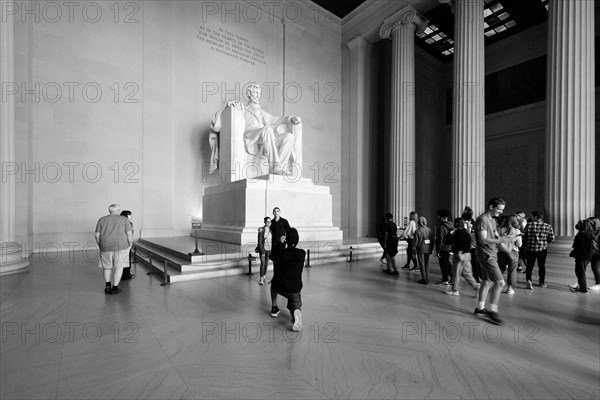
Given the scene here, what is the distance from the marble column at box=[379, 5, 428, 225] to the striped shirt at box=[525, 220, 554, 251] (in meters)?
7.64

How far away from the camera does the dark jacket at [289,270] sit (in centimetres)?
319

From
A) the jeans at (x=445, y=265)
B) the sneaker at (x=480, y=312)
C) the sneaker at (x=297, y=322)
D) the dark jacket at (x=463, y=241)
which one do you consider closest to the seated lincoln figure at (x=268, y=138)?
the jeans at (x=445, y=265)

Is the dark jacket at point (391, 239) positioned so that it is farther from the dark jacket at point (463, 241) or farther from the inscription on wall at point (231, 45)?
the inscription on wall at point (231, 45)

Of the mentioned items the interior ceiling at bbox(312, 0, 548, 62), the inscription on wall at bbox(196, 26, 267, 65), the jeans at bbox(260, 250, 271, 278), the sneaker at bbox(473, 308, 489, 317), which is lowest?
the sneaker at bbox(473, 308, 489, 317)

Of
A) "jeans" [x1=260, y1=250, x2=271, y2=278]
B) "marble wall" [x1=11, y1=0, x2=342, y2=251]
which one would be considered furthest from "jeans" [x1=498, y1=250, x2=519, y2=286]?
Answer: "marble wall" [x1=11, y1=0, x2=342, y2=251]

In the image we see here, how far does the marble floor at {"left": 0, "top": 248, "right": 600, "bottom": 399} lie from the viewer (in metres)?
2.10

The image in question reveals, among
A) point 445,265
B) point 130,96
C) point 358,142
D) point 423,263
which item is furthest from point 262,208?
point 358,142

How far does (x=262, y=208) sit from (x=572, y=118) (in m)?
8.87

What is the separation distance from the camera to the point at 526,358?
2.54 m

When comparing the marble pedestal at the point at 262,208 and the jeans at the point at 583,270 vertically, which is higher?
the marble pedestal at the point at 262,208

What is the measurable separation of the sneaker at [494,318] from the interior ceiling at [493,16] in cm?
1483

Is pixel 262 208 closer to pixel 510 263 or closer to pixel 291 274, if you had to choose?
pixel 291 274

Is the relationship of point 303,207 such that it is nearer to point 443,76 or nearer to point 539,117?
point 539,117

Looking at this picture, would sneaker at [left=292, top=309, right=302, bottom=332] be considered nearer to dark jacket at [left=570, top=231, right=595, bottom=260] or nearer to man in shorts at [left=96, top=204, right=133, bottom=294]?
man in shorts at [left=96, top=204, right=133, bottom=294]
